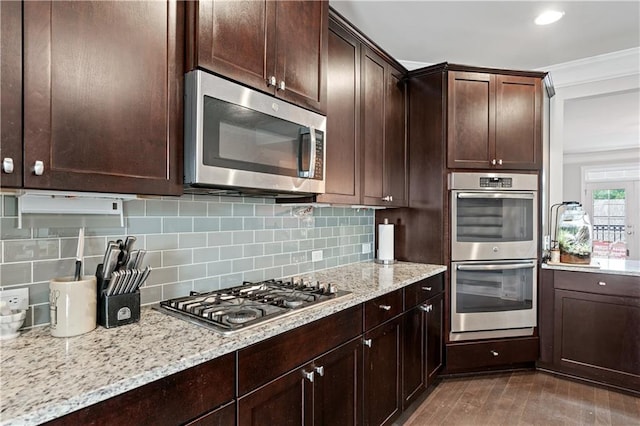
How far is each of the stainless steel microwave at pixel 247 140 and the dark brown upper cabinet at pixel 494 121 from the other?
1.50m

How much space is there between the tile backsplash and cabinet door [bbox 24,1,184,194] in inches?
14.9

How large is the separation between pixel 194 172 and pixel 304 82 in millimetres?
807

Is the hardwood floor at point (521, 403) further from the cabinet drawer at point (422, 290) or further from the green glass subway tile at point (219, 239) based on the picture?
the green glass subway tile at point (219, 239)

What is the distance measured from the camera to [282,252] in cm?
231

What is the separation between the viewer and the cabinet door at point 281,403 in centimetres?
127

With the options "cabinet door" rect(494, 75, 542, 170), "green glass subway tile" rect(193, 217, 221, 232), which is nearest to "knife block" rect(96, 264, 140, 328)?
"green glass subway tile" rect(193, 217, 221, 232)

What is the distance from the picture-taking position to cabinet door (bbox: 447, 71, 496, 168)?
2910 millimetres

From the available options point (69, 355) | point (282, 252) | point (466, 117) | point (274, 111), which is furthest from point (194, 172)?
point (466, 117)

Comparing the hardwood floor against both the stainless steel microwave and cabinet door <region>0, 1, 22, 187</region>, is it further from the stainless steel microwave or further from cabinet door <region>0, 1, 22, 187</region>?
cabinet door <region>0, 1, 22, 187</region>

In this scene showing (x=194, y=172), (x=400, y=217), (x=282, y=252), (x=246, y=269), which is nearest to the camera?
(x=194, y=172)

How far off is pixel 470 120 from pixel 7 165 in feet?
9.54

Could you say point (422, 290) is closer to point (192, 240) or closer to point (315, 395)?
point (315, 395)

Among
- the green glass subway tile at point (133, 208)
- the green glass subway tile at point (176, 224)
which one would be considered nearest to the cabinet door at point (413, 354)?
the green glass subway tile at point (176, 224)

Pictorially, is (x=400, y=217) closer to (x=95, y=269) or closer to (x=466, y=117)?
(x=466, y=117)
